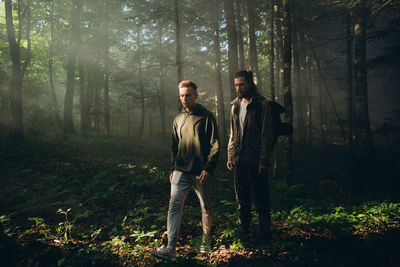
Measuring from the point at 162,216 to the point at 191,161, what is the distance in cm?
236

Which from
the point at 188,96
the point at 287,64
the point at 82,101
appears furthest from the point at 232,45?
the point at 82,101

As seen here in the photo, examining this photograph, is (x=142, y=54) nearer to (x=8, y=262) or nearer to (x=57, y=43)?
(x=57, y=43)

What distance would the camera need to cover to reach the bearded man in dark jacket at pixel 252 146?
3.45m

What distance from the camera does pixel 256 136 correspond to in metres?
3.56

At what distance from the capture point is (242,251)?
11.7 feet

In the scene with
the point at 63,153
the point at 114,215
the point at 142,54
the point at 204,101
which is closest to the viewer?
the point at 114,215

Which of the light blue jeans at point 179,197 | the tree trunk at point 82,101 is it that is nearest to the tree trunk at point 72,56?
the tree trunk at point 82,101

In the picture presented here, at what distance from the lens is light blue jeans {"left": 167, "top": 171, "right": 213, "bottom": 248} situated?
3346mm

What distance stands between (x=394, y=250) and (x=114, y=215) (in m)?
5.65

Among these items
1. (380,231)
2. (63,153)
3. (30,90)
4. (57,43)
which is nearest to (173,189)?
(380,231)

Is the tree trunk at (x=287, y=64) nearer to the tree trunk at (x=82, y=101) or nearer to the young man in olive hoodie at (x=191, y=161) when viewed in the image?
the young man in olive hoodie at (x=191, y=161)

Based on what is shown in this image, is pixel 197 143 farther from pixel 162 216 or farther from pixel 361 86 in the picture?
pixel 361 86

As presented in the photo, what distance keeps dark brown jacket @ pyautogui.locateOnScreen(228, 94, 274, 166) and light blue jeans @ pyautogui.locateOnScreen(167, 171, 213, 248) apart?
0.77 metres

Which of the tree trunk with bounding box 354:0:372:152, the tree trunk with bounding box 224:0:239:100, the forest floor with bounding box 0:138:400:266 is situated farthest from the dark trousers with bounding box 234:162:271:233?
the tree trunk with bounding box 354:0:372:152
